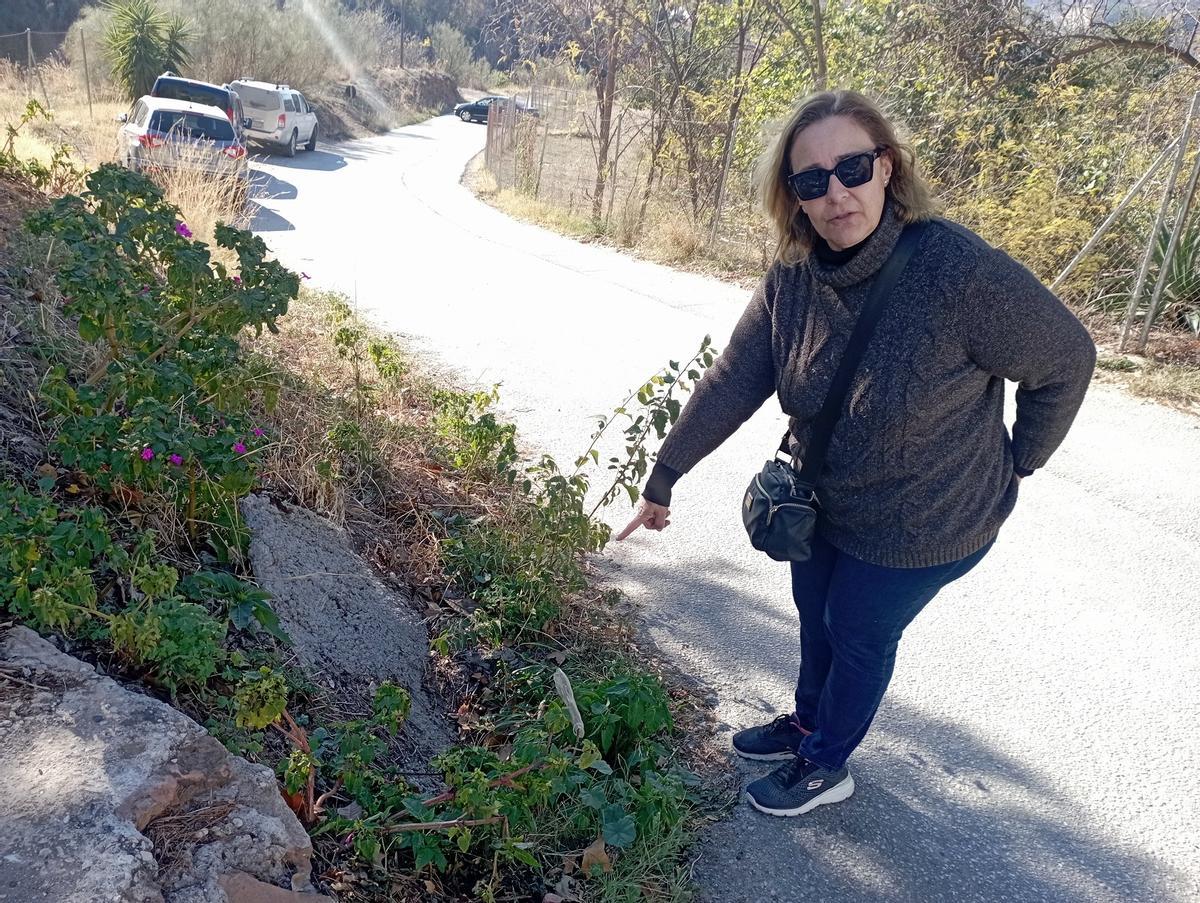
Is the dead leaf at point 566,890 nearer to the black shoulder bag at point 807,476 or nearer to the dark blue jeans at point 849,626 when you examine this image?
the dark blue jeans at point 849,626

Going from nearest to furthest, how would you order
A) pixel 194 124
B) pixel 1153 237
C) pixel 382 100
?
pixel 1153 237 → pixel 194 124 → pixel 382 100

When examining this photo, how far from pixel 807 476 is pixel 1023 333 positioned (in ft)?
2.14

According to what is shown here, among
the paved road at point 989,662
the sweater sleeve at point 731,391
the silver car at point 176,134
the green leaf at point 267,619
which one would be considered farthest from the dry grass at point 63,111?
the sweater sleeve at point 731,391

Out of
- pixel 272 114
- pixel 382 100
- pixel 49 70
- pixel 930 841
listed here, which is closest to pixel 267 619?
pixel 930 841

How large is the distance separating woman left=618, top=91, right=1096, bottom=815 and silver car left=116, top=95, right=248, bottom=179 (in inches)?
320

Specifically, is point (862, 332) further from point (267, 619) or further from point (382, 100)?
point (382, 100)

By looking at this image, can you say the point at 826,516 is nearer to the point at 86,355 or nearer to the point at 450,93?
the point at 86,355

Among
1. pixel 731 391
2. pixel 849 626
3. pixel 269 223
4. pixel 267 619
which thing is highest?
pixel 731 391

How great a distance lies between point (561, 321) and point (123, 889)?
7493 mm

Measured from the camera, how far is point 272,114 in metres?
22.8

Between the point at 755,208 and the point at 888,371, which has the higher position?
the point at 755,208

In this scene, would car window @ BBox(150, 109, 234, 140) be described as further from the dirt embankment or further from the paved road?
the dirt embankment

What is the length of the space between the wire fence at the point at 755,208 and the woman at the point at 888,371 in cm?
95

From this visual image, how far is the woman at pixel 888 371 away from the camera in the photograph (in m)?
2.29
